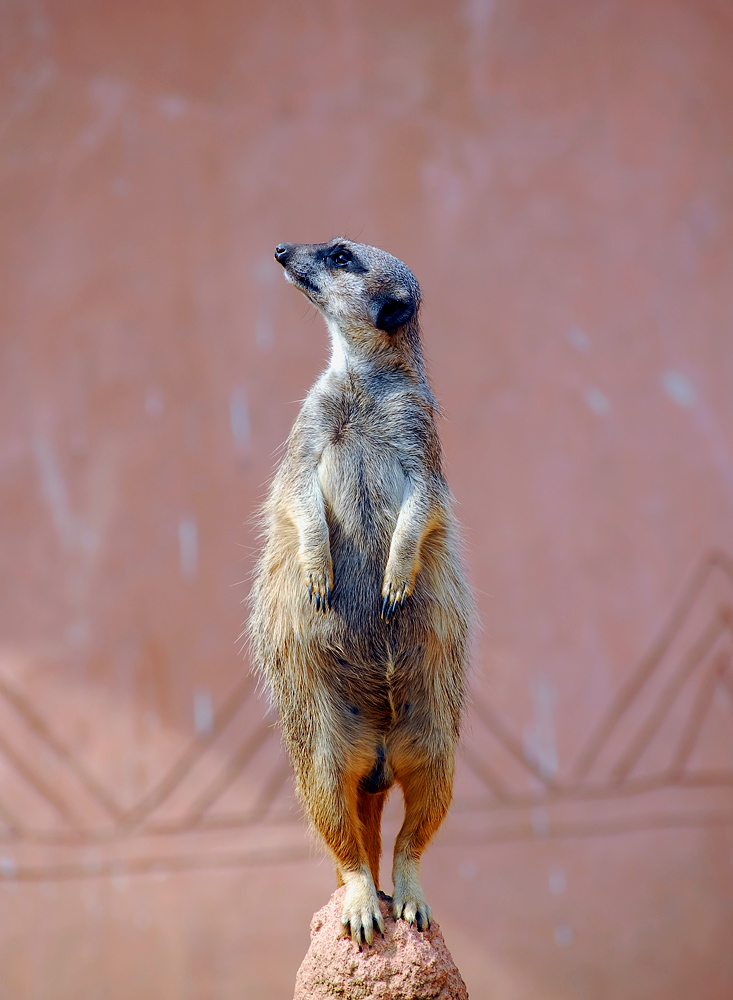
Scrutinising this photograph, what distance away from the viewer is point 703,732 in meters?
4.94

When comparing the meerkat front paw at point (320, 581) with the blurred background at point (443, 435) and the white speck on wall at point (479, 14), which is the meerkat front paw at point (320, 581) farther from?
the white speck on wall at point (479, 14)

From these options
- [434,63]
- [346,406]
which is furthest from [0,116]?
[346,406]

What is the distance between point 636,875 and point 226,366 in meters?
3.40

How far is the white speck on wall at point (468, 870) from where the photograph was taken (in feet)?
15.8

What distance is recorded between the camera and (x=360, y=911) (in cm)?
222

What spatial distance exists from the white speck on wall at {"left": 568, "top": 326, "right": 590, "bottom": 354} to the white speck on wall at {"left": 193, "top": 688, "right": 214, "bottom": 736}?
2.72m

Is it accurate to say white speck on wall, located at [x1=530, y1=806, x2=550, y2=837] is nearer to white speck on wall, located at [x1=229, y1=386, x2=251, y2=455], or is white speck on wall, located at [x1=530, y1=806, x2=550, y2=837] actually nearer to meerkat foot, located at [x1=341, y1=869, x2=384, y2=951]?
Result: white speck on wall, located at [x1=229, y1=386, x2=251, y2=455]

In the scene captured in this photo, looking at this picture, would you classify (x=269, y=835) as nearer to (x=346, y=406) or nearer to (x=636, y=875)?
(x=636, y=875)

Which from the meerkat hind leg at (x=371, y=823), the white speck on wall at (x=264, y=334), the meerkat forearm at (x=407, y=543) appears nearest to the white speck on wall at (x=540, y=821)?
the meerkat hind leg at (x=371, y=823)

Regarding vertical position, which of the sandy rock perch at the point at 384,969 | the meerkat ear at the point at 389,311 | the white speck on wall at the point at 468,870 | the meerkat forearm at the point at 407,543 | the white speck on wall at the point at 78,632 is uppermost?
the meerkat ear at the point at 389,311

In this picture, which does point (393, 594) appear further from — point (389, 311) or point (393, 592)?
point (389, 311)

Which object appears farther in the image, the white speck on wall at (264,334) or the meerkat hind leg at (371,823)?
the white speck on wall at (264,334)

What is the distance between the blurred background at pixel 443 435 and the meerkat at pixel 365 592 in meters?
2.58

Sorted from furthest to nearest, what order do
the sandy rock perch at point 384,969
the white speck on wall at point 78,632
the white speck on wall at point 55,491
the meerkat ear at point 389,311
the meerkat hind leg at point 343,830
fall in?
the white speck on wall at point 55,491 → the white speck on wall at point 78,632 → the meerkat ear at point 389,311 → the meerkat hind leg at point 343,830 → the sandy rock perch at point 384,969
